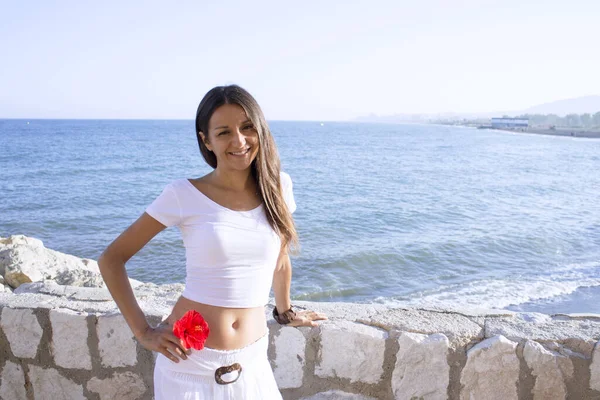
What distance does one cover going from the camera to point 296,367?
231cm

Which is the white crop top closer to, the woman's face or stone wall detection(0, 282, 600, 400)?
the woman's face

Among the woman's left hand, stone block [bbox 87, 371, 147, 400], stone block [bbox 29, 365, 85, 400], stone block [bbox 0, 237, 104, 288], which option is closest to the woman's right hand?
the woman's left hand

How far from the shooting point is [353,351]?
2264 mm

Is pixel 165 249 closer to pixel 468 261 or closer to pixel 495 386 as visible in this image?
pixel 468 261

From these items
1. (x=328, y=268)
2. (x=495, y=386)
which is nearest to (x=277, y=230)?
(x=495, y=386)

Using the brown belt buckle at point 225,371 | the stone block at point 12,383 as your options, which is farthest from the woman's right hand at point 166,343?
the stone block at point 12,383

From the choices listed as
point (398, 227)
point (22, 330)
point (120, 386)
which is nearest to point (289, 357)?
point (120, 386)

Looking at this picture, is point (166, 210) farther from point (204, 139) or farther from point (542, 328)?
point (542, 328)

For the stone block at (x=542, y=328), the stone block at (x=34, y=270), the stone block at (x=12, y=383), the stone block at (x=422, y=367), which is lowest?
the stone block at (x=34, y=270)

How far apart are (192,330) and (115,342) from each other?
112 cm

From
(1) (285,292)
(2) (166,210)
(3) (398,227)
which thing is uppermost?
(2) (166,210)

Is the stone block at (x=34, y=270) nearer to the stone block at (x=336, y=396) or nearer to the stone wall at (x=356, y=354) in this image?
the stone wall at (x=356, y=354)

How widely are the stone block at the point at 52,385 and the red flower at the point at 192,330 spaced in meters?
1.35

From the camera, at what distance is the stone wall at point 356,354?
7.14 feet
